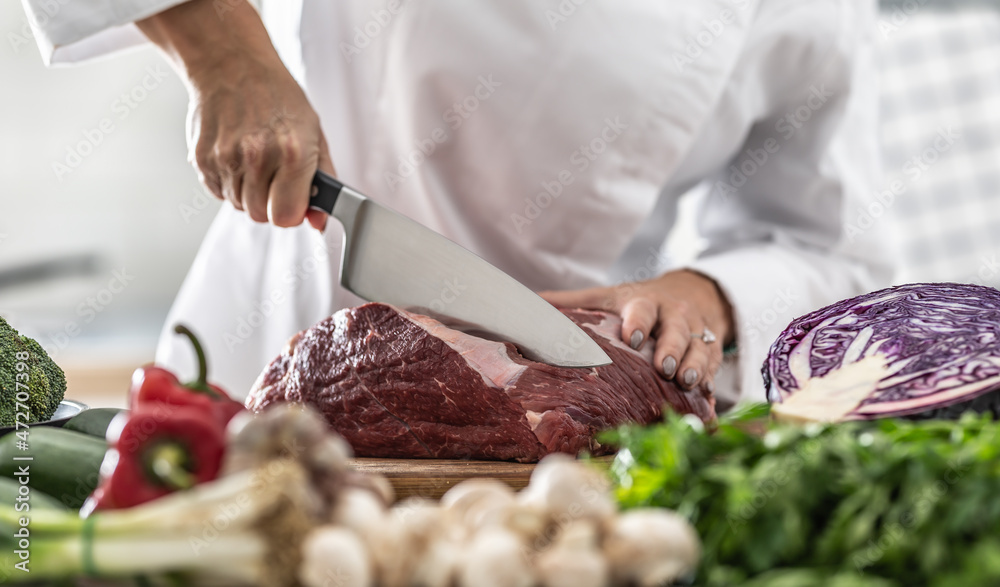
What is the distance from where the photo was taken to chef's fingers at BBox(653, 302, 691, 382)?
58.2 inches

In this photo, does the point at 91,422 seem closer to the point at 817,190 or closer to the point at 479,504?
the point at 479,504

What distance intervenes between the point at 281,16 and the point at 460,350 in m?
1.20

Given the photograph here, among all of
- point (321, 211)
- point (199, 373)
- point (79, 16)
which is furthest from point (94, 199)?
point (199, 373)

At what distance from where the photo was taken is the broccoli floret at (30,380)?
1044 millimetres

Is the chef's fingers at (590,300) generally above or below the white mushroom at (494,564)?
below

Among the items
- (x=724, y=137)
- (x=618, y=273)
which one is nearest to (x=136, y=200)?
(x=618, y=273)

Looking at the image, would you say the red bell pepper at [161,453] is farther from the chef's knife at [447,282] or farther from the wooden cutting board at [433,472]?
the chef's knife at [447,282]

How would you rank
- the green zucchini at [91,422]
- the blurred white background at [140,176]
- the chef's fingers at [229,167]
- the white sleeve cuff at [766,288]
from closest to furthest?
1. the green zucchini at [91,422]
2. the chef's fingers at [229,167]
3. the white sleeve cuff at [766,288]
4. the blurred white background at [140,176]

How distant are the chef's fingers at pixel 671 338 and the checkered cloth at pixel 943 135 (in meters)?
2.89

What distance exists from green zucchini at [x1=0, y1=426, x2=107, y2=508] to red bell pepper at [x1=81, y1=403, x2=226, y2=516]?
0.27 m

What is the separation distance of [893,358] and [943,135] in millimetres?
3624

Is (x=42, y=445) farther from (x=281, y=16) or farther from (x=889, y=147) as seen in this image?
(x=889, y=147)

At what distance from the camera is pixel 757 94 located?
2.05 meters

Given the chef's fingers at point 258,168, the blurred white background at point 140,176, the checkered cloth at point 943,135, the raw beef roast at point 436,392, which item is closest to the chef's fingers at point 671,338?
the raw beef roast at point 436,392
